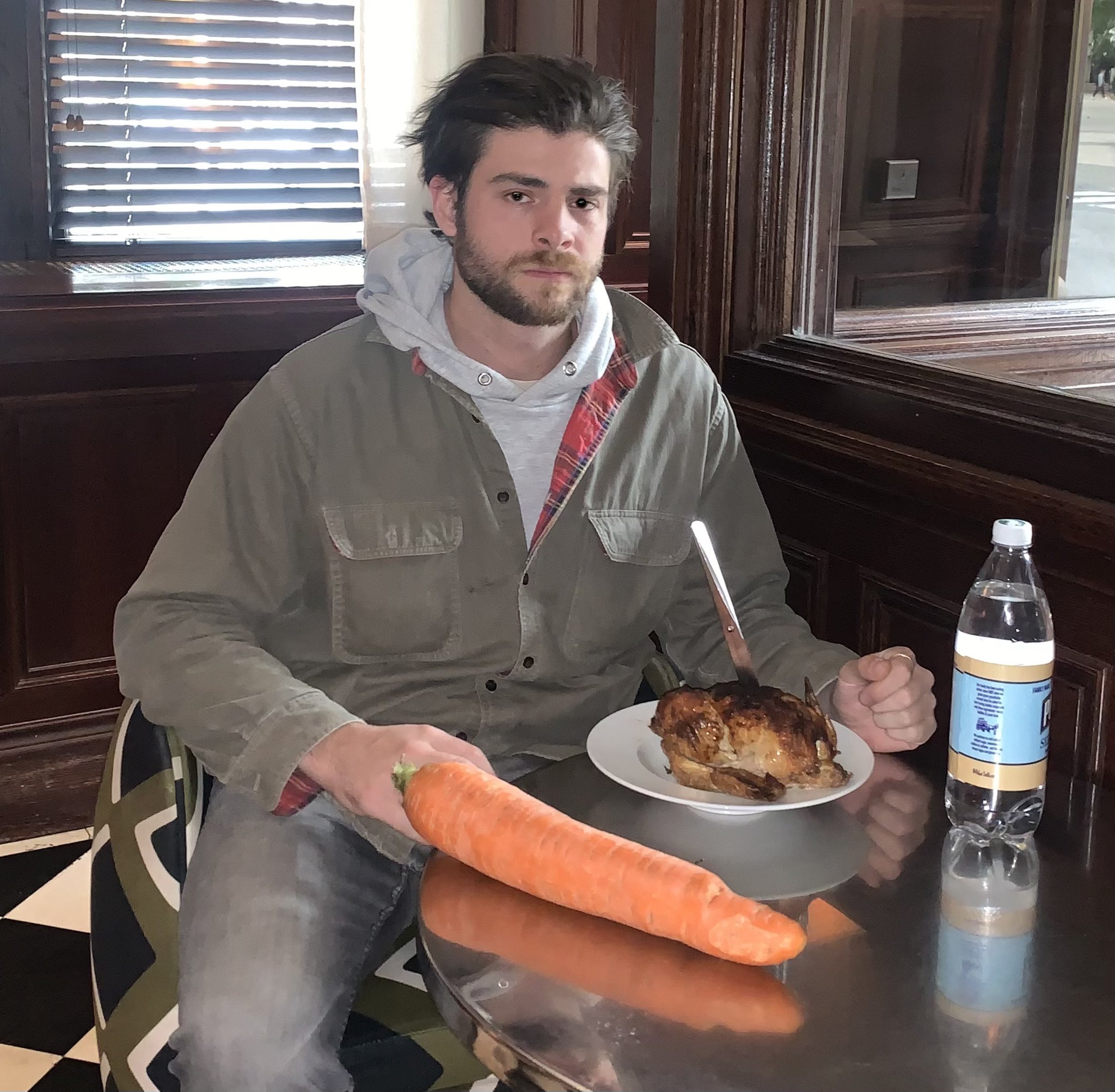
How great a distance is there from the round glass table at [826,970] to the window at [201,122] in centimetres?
259

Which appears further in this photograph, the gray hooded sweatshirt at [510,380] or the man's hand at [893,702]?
the gray hooded sweatshirt at [510,380]

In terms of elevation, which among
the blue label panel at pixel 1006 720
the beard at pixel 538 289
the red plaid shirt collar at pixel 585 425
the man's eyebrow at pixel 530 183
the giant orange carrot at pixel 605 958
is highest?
the man's eyebrow at pixel 530 183

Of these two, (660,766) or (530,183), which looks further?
(530,183)

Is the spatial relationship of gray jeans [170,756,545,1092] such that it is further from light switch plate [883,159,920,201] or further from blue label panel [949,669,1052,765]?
light switch plate [883,159,920,201]

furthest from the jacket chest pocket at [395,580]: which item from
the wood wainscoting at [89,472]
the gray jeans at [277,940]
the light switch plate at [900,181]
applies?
the wood wainscoting at [89,472]

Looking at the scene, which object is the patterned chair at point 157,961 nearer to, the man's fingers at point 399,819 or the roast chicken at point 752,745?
the man's fingers at point 399,819

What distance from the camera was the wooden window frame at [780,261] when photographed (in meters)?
1.66

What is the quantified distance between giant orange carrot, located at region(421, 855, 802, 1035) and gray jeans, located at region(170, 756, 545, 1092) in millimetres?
238

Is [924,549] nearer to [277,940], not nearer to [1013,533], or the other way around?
[1013,533]

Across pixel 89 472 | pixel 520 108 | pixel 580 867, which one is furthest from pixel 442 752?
pixel 89 472

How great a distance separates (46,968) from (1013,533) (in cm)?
188

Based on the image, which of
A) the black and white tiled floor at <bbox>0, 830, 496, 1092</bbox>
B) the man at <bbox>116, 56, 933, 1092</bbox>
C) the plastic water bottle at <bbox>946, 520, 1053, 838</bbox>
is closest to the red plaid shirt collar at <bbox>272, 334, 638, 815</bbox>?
the man at <bbox>116, 56, 933, 1092</bbox>

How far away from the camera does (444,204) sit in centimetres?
191

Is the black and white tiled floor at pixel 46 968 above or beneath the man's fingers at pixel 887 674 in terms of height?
beneath
